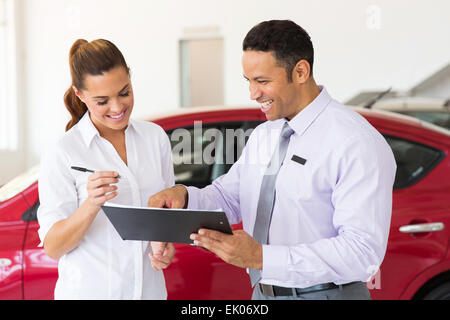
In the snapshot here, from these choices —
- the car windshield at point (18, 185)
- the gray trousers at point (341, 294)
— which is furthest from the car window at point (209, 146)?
the gray trousers at point (341, 294)

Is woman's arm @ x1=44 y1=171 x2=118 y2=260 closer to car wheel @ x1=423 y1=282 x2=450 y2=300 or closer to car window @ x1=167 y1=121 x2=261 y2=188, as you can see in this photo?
car window @ x1=167 y1=121 x2=261 y2=188

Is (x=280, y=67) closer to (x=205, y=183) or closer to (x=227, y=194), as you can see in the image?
(x=227, y=194)

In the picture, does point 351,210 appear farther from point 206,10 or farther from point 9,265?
point 206,10

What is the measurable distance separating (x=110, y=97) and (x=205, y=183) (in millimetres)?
1123

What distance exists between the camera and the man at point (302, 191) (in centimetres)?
136

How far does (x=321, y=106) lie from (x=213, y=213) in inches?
19.8

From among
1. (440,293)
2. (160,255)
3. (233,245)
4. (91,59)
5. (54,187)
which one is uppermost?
(91,59)

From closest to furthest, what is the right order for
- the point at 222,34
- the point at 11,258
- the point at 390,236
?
the point at 11,258 → the point at 390,236 → the point at 222,34

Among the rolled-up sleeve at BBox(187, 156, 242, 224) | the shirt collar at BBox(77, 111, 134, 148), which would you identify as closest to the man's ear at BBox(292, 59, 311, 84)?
the rolled-up sleeve at BBox(187, 156, 242, 224)

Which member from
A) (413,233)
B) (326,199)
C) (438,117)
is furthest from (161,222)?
(438,117)

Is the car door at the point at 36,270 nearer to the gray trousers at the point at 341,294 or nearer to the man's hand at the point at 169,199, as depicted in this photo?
the man's hand at the point at 169,199

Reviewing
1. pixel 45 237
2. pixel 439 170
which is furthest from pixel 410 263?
pixel 45 237

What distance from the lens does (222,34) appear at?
31.2 ft

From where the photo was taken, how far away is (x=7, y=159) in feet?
33.2
